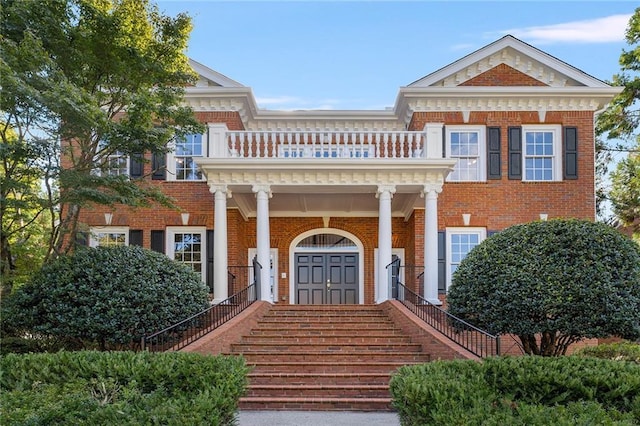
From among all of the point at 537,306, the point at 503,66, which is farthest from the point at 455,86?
the point at 537,306

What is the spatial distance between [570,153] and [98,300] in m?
13.5

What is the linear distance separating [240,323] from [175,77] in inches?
229

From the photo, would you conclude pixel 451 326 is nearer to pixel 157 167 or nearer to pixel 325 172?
pixel 325 172

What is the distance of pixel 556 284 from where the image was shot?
10.6m

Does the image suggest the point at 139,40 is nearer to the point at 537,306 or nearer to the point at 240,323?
the point at 240,323

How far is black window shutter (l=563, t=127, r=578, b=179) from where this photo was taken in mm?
17516

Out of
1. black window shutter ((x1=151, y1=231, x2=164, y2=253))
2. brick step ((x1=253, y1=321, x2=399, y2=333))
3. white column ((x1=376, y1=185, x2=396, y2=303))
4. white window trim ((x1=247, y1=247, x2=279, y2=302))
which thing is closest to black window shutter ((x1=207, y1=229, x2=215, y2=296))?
black window shutter ((x1=151, y1=231, x2=164, y2=253))

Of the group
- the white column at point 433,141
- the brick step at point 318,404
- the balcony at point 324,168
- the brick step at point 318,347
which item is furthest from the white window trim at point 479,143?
the brick step at point 318,404

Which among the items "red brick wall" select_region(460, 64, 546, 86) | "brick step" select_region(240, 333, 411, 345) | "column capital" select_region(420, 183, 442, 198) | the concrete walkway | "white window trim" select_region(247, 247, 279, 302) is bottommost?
the concrete walkway

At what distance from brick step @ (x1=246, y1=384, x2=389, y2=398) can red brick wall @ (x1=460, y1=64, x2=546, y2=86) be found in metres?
10.8

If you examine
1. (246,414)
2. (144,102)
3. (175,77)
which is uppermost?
(175,77)

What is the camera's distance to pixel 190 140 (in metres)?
18.2

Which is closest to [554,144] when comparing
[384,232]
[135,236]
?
[384,232]

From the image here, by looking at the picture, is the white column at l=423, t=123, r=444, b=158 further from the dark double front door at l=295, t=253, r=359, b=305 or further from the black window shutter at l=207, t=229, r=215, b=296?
the black window shutter at l=207, t=229, r=215, b=296
